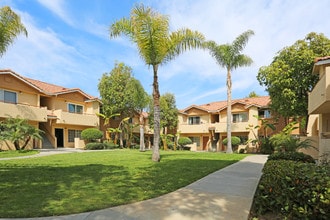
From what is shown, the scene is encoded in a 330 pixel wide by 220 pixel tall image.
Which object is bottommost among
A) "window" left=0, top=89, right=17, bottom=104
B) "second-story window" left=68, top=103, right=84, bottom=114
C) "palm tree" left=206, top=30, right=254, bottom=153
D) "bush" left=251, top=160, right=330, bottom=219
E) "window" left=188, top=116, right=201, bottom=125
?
"bush" left=251, top=160, right=330, bottom=219

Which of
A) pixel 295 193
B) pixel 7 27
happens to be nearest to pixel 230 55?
pixel 7 27

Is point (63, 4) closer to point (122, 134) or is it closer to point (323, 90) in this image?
point (323, 90)

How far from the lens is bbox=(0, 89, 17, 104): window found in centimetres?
2317

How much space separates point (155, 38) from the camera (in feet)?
42.0

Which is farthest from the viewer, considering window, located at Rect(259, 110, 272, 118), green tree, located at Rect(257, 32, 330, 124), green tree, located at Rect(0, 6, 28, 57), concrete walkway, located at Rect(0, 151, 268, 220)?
window, located at Rect(259, 110, 272, 118)

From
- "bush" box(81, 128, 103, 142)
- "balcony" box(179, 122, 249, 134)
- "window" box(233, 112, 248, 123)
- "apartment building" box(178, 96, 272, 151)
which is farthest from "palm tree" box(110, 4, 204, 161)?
"window" box(233, 112, 248, 123)

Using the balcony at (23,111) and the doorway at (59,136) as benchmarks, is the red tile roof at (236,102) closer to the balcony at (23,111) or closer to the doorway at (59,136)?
the doorway at (59,136)

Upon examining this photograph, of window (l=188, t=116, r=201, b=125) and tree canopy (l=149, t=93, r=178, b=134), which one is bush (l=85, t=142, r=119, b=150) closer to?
tree canopy (l=149, t=93, r=178, b=134)

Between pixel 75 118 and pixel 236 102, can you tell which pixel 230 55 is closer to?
pixel 236 102

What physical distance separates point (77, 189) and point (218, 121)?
32.2 metres

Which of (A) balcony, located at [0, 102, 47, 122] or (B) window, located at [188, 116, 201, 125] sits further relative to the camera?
(B) window, located at [188, 116, 201, 125]

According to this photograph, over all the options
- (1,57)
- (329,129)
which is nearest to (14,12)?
(1,57)

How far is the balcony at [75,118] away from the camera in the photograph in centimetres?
2741

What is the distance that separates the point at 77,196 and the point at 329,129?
57.4 ft
